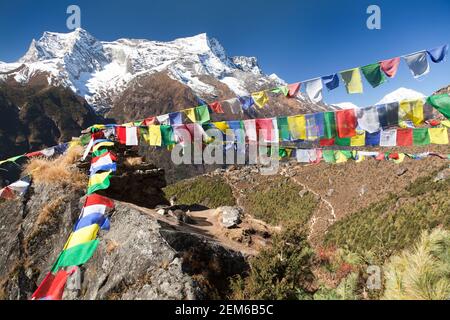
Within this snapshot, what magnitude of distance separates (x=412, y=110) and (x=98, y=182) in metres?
10.1

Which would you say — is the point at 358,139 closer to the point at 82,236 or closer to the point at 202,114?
the point at 202,114

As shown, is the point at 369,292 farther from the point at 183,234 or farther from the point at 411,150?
the point at 411,150

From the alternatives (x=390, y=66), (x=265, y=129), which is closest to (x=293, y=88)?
(x=265, y=129)

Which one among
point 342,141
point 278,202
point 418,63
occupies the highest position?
point 418,63

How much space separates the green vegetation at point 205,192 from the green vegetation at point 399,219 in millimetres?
21282

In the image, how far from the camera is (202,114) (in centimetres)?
1528

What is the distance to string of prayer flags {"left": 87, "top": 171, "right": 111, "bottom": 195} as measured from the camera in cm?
950

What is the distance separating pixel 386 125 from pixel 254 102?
5.45 meters

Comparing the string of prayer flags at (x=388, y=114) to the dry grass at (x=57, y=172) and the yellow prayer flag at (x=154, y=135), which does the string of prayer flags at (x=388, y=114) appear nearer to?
the yellow prayer flag at (x=154, y=135)

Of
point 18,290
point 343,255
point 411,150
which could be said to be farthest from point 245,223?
point 411,150

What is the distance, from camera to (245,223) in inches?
580

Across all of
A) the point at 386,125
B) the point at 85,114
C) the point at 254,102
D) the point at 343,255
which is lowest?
the point at 343,255

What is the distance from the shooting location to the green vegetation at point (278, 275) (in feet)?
27.5
